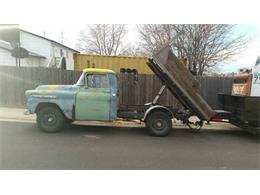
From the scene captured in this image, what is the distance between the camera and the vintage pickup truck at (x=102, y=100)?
7.81 m

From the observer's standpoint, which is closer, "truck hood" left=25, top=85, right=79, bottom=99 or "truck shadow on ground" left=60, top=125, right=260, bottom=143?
"truck hood" left=25, top=85, right=79, bottom=99

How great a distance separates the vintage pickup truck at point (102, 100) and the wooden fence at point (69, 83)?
4.60m

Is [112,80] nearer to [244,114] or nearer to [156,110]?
[156,110]

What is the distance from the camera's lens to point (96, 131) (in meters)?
8.42

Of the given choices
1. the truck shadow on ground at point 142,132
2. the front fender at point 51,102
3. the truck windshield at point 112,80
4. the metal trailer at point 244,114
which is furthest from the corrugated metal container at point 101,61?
the metal trailer at point 244,114

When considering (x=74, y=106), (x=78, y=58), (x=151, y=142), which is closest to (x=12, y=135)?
(x=74, y=106)

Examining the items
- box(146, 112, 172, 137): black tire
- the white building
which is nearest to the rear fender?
box(146, 112, 172, 137): black tire

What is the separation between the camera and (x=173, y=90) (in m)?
8.46

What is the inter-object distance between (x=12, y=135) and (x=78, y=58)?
7.27 m

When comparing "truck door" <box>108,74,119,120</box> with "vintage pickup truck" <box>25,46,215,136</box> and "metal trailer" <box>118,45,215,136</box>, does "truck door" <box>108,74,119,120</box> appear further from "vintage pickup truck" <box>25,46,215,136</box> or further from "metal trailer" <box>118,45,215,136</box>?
"metal trailer" <box>118,45,215,136</box>

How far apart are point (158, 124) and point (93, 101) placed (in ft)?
7.84

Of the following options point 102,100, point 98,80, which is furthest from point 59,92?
point 102,100

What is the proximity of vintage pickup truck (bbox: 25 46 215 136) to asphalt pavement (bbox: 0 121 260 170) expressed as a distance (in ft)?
1.86

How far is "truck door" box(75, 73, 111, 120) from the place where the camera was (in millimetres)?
7816
